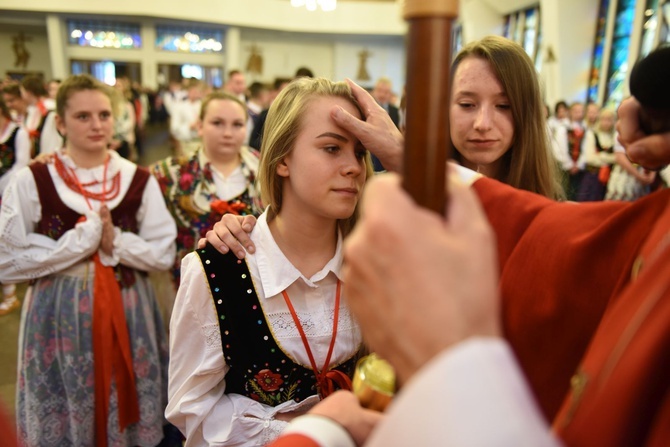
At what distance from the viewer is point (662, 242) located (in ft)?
2.10

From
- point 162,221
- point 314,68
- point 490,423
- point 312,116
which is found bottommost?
point 162,221

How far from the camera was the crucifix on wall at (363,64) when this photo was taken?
65.0ft

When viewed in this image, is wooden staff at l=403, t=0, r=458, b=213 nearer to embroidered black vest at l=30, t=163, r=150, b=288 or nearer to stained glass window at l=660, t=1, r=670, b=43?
embroidered black vest at l=30, t=163, r=150, b=288

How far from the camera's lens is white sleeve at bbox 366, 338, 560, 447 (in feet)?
1.54

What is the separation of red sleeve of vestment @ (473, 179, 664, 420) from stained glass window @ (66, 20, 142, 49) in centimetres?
1861

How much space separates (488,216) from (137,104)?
1183 cm

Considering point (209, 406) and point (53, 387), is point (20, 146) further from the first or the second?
point (209, 406)

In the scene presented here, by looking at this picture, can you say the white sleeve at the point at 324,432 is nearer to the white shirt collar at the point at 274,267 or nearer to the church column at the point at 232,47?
the white shirt collar at the point at 274,267

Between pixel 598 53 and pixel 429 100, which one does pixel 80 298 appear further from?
pixel 598 53

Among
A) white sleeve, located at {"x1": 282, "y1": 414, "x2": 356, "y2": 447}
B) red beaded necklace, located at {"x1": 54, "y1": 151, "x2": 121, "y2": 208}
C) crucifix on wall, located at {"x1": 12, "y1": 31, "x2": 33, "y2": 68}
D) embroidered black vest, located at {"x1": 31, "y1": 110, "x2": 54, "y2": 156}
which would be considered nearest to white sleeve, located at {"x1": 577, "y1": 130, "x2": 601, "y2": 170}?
red beaded necklace, located at {"x1": 54, "y1": 151, "x2": 121, "y2": 208}

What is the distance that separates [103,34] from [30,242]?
16.8 metres

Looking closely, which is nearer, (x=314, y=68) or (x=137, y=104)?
(x=137, y=104)

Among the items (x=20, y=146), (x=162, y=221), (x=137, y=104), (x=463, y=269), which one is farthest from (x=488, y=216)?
(x=137, y=104)

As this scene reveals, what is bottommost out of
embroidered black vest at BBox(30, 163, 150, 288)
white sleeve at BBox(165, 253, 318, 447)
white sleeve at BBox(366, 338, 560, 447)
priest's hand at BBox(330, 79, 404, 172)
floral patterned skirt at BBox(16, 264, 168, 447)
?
floral patterned skirt at BBox(16, 264, 168, 447)
